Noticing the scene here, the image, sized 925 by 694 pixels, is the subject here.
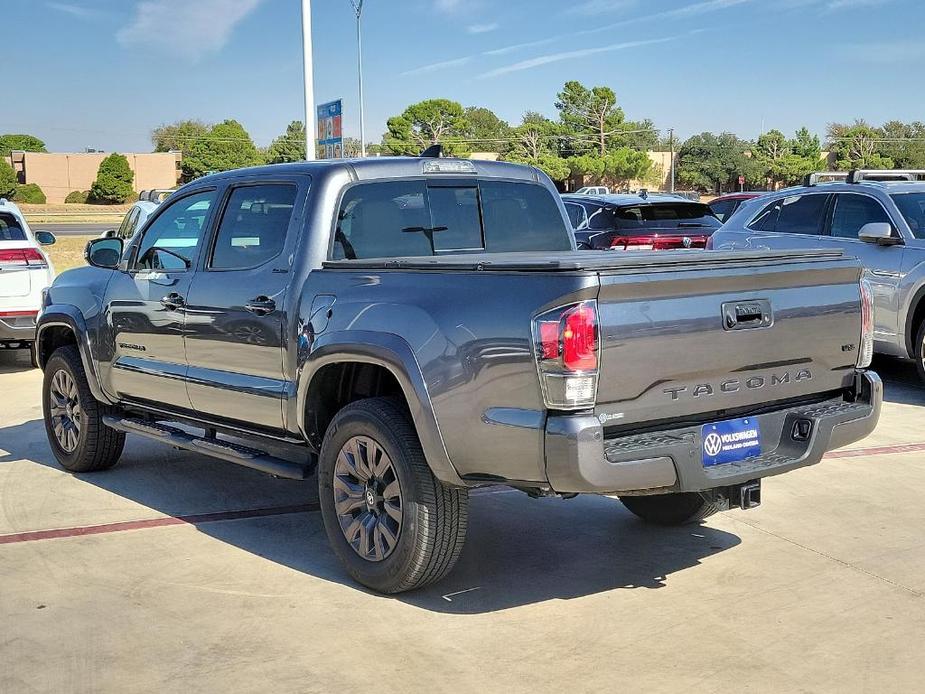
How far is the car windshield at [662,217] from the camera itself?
46.8 feet

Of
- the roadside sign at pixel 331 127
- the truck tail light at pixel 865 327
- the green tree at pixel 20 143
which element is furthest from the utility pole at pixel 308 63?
the green tree at pixel 20 143

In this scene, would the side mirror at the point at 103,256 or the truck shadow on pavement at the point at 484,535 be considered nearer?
the truck shadow on pavement at the point at 484,535

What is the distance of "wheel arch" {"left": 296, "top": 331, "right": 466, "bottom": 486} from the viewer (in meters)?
4.55

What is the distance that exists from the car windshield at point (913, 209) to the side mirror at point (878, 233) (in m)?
0.25

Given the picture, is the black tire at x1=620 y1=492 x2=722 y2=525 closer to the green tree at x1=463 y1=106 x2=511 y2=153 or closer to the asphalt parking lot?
the asphalt parking lot

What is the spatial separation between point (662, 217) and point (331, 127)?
15.0 meters

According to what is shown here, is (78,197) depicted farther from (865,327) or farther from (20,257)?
(865,327)

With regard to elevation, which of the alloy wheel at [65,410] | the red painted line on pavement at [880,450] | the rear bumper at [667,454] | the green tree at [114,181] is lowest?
the red painted line on pavement at [880,450]

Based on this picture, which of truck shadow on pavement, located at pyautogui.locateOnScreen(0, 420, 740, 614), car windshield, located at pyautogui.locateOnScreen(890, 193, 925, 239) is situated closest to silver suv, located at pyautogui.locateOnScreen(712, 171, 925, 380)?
car windshield, located at pyautogui.locateOnScreen(890, 193, 925, 239)

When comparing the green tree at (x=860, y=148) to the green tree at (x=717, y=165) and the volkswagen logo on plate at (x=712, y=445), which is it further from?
the volkswagen logo on plate at (x=712, y=445)

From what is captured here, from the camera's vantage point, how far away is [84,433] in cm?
728

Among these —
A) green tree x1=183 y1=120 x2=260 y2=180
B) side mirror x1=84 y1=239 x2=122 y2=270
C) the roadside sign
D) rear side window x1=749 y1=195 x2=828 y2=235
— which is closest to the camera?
side mirror x1=84 y1=239 x2=122 y2=270

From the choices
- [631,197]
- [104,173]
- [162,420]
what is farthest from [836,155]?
[162,420]

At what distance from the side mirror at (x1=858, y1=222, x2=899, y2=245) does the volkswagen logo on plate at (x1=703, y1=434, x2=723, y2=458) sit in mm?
6161
